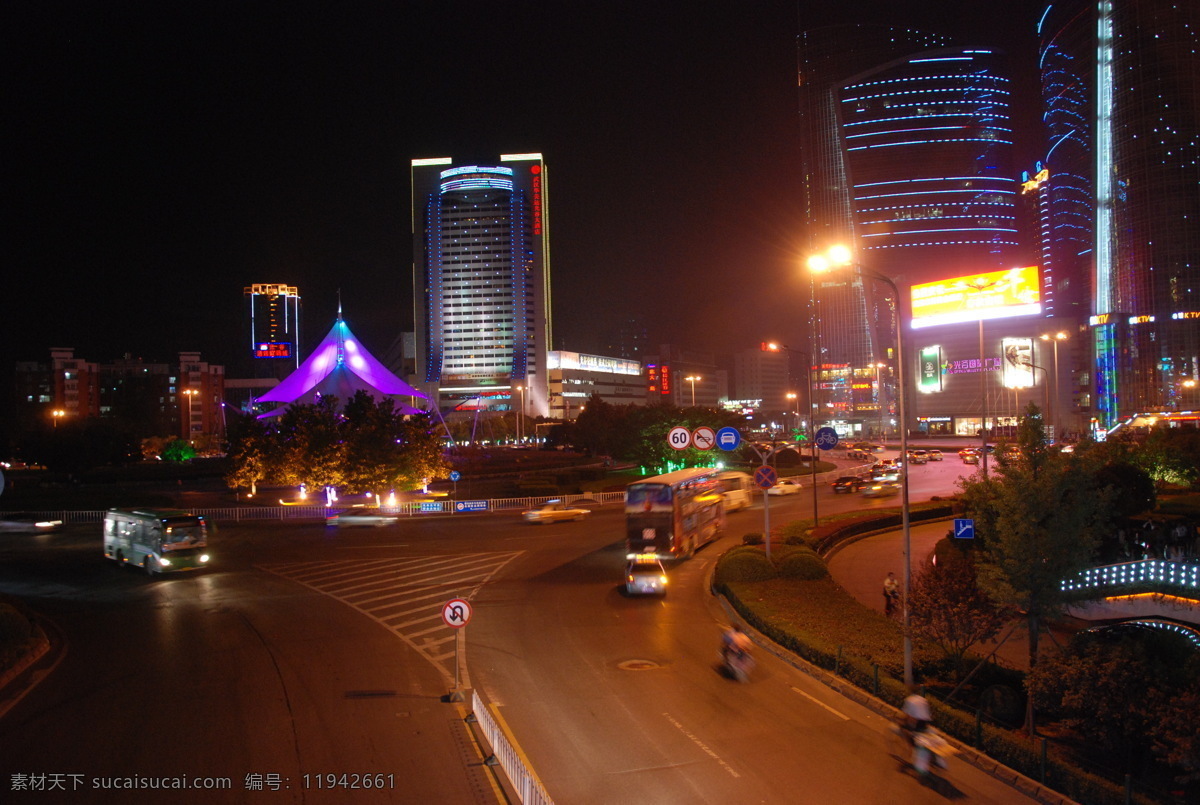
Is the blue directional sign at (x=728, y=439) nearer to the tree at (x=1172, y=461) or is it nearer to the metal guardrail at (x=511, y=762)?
the metal guardrail at (x=511, y=762)

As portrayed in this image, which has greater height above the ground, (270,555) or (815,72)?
(815,72)

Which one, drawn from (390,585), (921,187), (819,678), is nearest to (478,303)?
(921,187)

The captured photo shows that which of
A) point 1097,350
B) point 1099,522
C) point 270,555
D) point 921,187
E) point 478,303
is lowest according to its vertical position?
point 270,555

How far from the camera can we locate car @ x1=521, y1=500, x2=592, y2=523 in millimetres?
34781

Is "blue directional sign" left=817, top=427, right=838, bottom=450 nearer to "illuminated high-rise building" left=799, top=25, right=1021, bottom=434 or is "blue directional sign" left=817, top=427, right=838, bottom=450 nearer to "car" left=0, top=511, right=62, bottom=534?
"car" left=0, top=511, right=62, bottom=534

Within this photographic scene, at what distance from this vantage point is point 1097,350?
10175 centimetres

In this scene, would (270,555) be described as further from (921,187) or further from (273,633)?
(921,187)

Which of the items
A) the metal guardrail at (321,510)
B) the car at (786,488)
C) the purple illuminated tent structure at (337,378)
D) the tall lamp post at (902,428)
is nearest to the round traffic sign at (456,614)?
the tall lamp post at (902,428)

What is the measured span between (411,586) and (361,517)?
49.9 feet

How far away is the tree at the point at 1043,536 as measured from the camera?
11.5 metres

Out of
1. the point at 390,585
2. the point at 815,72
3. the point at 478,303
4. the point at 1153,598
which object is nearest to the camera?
the point at 1153,598

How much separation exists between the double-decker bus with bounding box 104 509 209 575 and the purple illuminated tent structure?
2987cm

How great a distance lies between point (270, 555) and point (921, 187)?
139199mm

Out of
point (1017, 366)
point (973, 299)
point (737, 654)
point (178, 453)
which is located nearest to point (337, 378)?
point (178, 453)
